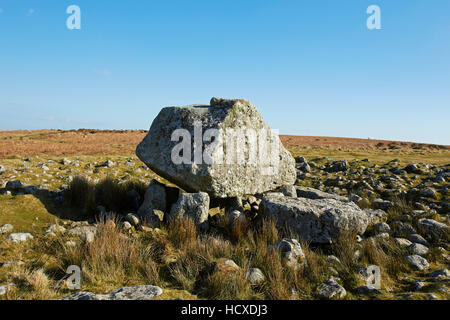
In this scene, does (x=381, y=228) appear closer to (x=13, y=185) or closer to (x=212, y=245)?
(x=212, y=245)

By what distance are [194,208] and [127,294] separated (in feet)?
8.94

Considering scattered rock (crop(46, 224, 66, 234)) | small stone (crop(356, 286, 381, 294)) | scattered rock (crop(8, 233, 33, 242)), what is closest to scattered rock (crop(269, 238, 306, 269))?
small stone (crop(356, 286, 381, 294))

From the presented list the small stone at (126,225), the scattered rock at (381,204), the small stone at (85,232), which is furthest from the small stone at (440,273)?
the small stone at (85,232)

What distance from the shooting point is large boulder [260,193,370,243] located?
5656mm

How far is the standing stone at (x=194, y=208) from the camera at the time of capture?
6.05 meters

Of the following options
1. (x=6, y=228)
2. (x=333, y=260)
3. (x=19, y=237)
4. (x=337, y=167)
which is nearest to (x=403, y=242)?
(x=333, y=260)

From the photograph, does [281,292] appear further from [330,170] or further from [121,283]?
[330,170]

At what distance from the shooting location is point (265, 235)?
17.6 ft

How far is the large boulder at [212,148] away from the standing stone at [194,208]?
1.11 ft

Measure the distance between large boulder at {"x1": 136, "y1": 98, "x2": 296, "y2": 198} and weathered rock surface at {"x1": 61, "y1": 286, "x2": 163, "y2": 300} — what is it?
3.01 metres

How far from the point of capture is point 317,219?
5719mm

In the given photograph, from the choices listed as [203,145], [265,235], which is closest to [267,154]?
[203,145]

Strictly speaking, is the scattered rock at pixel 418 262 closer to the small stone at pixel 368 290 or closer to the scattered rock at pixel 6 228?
the small stone at pixel 368 290

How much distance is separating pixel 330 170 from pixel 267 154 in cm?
589
